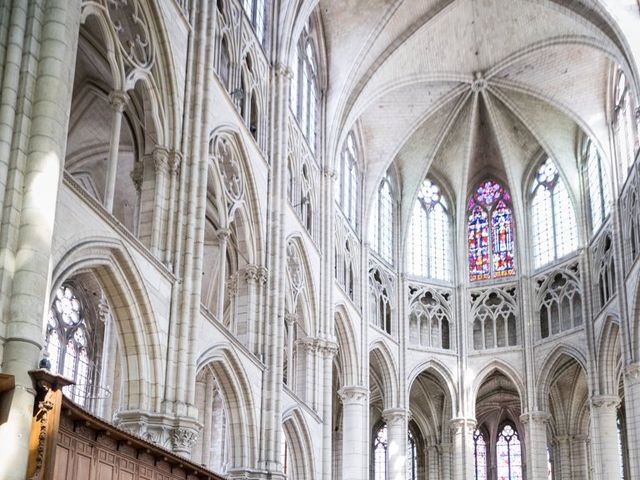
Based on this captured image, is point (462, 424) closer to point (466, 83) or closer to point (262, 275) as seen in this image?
point (466, 83)

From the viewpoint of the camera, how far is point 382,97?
117 feet

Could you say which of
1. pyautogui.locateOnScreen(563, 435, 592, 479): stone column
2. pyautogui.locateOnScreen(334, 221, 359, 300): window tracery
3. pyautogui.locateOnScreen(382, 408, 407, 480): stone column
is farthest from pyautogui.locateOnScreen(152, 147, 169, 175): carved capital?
pyautogui.locateOnScreen(563, 435, 592, 479): stone column

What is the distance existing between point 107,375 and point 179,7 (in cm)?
985

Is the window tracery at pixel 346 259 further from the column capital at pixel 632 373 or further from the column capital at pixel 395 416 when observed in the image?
the column capital at pixel 632 373

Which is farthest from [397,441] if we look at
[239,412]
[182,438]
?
[182,438]

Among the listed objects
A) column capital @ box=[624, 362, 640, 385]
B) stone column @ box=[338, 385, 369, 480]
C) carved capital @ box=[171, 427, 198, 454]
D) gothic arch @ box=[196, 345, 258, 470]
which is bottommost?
carved capital @ box=[171, 427, 198, 454]

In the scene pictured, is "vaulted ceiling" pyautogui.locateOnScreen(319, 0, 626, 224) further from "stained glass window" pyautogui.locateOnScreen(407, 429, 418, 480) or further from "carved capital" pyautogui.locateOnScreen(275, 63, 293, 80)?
"stained glass window" pyautogui.locateOnScreen(407, 429, 418, 480)

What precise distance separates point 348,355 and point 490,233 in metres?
10.5

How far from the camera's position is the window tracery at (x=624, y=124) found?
31.8 m

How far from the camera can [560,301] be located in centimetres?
3706

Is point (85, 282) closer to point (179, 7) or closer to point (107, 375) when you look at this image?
point (107, 375)

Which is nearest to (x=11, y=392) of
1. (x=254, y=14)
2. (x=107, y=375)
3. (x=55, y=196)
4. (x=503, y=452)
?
(x=55, y=196)

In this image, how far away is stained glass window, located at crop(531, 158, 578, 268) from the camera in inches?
1496

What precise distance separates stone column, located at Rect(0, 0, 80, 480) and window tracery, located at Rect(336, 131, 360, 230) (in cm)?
2037
